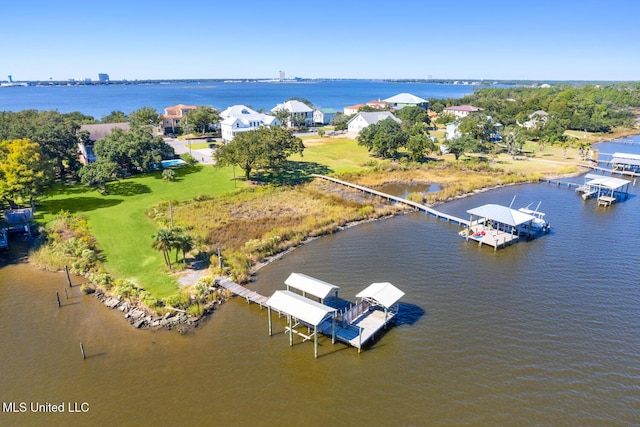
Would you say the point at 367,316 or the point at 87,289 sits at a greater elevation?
the point at 87,289

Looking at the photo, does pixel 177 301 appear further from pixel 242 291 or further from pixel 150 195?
pixel 150 195

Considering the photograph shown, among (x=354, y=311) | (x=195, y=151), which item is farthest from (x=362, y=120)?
(x=354, y=311)

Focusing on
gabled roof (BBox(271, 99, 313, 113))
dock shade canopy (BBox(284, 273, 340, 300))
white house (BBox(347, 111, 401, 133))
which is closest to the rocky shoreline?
dock shade canopy (BBox(284, 273, 340, 300))

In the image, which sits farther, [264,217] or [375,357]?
[264,217]

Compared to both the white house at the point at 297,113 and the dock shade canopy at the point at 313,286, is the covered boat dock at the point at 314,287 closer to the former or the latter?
the dock shade canopy at the point at 313,286

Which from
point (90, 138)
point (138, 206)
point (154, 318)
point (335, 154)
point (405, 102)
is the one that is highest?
point (405, 102)

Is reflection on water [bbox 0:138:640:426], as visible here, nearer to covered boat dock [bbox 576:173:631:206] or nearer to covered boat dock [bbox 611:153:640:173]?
covered boat dock [bbox 576:173:631:206]

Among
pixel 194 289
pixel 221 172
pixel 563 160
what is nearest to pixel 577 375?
pixel 194 289

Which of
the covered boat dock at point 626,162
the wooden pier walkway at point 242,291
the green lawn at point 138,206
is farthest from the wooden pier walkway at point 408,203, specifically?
the covered boat dock at point 626,162
